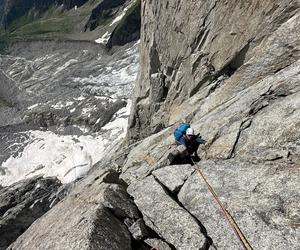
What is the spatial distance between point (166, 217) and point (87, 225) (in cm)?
267

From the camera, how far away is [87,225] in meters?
14.0

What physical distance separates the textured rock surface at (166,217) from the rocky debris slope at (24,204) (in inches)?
1328

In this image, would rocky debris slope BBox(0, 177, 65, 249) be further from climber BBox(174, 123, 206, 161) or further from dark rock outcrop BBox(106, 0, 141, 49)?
dark rock outcrop BBox(106, 0, 141, 49)

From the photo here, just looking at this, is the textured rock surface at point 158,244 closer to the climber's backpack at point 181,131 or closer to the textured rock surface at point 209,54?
the textured rock surface at point 209,54

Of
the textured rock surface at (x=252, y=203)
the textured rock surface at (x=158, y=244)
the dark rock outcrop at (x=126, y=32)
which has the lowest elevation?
the dark rock outcrop at (x=126, y=32)

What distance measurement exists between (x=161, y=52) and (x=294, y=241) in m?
26.4

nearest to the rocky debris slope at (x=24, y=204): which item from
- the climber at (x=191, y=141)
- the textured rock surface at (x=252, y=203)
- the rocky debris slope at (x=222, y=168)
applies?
the rocky debris slope at (x=222, y=168)

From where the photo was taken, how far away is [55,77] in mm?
155375

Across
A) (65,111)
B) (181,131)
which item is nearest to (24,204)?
(181,131)

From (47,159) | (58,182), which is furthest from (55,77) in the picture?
(58,182)

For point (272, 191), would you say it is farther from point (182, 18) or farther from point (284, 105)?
point (182, 18)

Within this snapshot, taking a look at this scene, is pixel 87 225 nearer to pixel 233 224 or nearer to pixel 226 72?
pixel 233 224

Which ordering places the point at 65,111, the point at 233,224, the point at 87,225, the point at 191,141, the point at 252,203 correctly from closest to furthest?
the point at 233,224 → the point at 252,203 → the point at 87,225 → the point at 191,141 → the point at 65,111

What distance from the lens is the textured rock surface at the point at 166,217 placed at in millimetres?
13523
